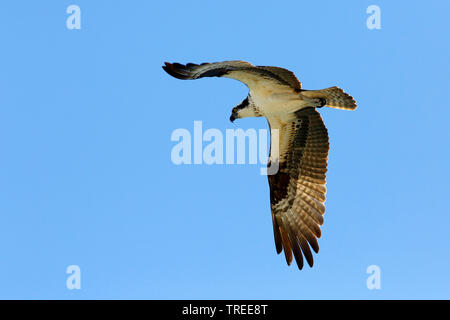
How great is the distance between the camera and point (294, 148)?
361 inches

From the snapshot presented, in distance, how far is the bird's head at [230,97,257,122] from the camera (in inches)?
338

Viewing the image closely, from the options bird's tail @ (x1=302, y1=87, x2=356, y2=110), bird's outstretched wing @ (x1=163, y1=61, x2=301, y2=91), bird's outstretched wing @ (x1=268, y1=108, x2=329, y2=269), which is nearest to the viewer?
bird's outstretched wing @ (x1=163, y1=61, x2=301, y2=91)

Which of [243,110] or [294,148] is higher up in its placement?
[243,110]

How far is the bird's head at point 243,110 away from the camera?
8578 millimetres

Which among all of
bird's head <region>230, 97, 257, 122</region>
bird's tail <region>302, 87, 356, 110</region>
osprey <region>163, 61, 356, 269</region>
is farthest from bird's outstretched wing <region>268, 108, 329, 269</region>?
bird's head <region>230, 97, 257, 122</region>

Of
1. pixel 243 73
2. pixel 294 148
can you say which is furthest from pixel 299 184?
pixel 243 73

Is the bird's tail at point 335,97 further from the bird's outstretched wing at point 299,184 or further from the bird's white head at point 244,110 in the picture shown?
the bird's white head at point 244,110

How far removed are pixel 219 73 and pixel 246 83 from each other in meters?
0.64

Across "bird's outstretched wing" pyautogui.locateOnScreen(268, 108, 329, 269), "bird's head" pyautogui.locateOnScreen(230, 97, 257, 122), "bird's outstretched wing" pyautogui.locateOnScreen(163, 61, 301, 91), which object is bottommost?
"bird's outstretched wing" pyautogui.locateOnScreen(268, 108, 329, 269)

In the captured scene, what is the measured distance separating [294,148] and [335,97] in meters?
0.99

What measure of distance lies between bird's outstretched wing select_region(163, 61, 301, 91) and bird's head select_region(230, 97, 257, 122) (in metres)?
0.34

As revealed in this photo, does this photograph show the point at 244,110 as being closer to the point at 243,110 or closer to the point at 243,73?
the point at 243,110

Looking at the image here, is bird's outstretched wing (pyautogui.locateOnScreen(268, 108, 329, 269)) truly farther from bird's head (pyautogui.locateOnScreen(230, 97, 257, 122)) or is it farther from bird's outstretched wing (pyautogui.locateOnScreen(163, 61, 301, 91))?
bird's outstretched wing (pyautogui.locateOnScreen(163, 61, 301, 91))
